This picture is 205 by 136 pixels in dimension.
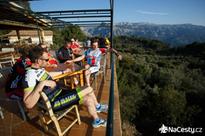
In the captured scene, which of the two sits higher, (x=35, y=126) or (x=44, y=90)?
(x=44, y=90)

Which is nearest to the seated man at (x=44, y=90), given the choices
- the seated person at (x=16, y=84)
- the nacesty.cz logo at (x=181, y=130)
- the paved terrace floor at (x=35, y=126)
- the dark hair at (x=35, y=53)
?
the dark hair at (x=35, y=53)

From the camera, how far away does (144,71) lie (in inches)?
1024

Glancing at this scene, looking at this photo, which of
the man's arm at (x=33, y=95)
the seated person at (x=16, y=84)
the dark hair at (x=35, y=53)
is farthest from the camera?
the seated person at (x=16, y=84)

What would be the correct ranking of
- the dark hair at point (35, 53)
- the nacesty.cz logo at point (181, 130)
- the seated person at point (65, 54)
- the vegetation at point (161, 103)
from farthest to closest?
1. the vegetation at point (161, 103)
2. the nacesty.cz logo at point (181, 130)
3. the seated person at point (65, 54)
4. the dark hair at point (35, 53)

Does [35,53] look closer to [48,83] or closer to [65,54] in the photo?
[48,83]

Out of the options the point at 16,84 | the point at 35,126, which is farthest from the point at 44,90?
the point at 35,126

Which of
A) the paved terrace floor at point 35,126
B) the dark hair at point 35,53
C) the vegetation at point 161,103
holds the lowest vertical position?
the vegetation at point 161,103

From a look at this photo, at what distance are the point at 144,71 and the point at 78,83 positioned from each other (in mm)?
23008

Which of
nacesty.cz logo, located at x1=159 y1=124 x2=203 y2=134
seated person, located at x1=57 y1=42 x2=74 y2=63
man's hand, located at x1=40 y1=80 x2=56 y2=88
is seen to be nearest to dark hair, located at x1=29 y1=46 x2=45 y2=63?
man's hand, located at x1=40 y1=80 x2=56 y2=88

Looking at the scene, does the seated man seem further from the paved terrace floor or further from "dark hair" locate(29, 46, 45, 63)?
the paved terrace floor

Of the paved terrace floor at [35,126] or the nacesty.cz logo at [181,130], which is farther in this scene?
the nacesty.cz logo at [181,130]

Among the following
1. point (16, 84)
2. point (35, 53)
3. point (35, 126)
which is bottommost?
point (35, 126)

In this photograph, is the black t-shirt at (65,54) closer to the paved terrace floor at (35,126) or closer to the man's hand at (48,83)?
the paved terrace floor at (35,126)

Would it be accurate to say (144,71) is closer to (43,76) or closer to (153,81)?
(153,81)
